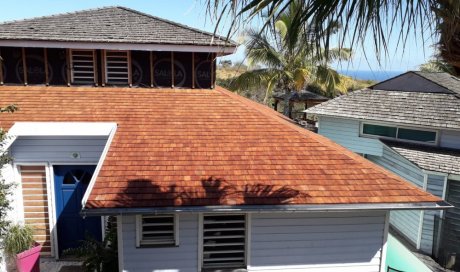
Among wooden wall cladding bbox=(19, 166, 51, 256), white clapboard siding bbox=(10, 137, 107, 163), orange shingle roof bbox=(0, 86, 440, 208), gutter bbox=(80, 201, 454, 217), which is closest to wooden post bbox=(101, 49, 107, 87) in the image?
orange shingle roof bbox=(0, 86, 440, 208)

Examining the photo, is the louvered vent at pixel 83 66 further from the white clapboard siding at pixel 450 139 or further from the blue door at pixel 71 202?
the white clapboard siding at pixel 450 139

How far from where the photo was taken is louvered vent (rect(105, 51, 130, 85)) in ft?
36.0

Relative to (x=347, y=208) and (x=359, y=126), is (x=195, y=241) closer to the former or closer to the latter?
(x=347, y=208)

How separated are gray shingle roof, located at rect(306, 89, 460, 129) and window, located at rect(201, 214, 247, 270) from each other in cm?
900

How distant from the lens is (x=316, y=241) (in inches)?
292

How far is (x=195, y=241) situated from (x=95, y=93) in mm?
5901

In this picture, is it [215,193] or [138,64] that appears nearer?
[215,193]

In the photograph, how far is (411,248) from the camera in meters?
12.0

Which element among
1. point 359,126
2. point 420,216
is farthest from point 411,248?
point 359,126

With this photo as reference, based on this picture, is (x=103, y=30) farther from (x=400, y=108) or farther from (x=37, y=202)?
(x=400, y=108)

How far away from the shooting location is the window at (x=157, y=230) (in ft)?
23.3

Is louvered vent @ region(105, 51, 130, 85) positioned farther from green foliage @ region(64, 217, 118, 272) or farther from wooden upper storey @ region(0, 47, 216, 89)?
green foliage @ region(64, 217, 118, 272)

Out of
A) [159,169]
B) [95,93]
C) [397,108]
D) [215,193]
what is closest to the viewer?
[215,193]

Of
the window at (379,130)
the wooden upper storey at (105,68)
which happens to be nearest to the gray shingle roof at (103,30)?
the wooden upper storey at (105,68)
